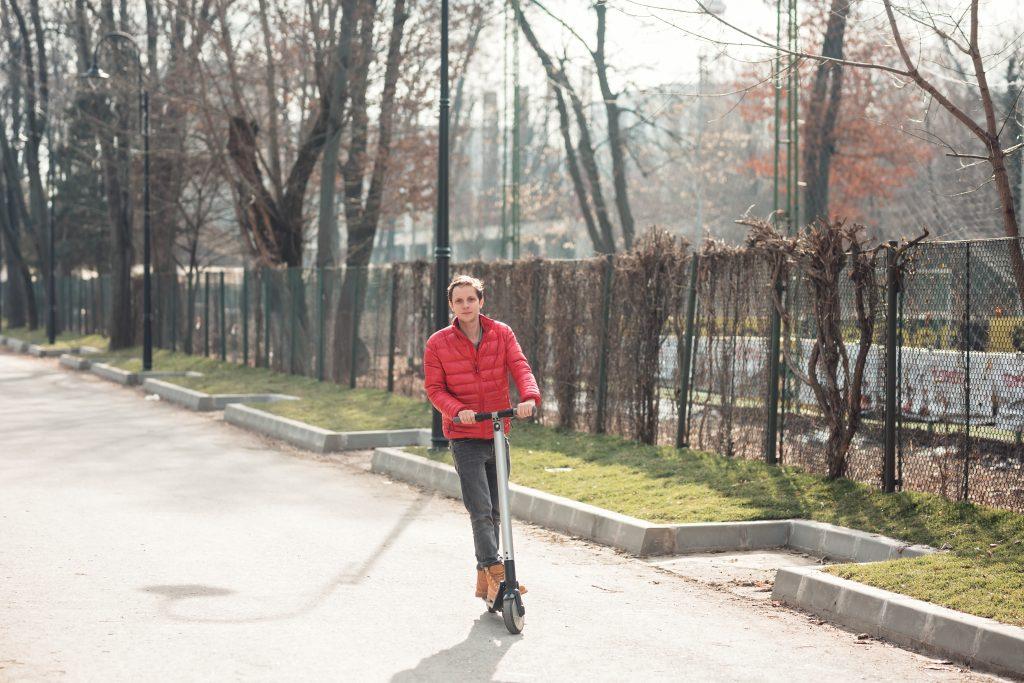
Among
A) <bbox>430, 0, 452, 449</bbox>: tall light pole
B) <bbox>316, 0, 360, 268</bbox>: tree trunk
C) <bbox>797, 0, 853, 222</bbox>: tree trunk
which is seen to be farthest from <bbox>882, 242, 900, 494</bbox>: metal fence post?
<bbox>316, 0, 360, 268</bbox>: tree trunk

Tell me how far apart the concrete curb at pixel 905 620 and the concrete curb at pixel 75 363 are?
90.0 ft

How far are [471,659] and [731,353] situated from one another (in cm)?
735

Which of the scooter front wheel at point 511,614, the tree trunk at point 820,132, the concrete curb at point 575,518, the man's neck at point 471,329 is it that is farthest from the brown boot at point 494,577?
the tree trunk at point 820,132

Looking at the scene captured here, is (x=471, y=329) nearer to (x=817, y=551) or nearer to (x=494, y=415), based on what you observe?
(x=494, y=415)

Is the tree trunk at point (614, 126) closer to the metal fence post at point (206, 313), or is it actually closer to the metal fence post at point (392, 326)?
the metal fence post at point (392, 326)

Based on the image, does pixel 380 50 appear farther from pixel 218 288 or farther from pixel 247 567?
pixel 247 567

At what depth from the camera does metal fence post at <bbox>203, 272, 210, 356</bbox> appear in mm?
31969

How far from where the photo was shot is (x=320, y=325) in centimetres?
2486

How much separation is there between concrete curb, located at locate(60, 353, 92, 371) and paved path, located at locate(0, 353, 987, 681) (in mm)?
20820

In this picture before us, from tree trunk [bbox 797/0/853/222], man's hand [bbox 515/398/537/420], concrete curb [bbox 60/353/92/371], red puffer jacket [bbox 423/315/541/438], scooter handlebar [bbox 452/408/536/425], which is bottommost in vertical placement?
concrete curb [bbox 60/353/92/371]

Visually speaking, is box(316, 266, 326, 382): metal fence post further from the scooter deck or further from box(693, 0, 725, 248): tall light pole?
the scooter deck

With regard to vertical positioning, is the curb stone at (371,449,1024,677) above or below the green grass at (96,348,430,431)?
below

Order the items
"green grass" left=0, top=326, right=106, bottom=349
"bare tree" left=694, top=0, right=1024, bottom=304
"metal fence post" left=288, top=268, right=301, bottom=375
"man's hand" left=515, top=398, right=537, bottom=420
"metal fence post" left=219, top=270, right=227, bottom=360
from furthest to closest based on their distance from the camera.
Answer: "green grass" left=0, top=326, right=106, bottom=349
"metal fence post" left=219, top=270, right=227, bottom=360
"metal fence post" left=288, top=268, right=301, bottom=375
"bare tree" left=694, top=0, right=1024, bottom=304
"man's hand" left=515, top=398, right=537, bottom=420

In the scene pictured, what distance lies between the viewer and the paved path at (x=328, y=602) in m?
6.12
